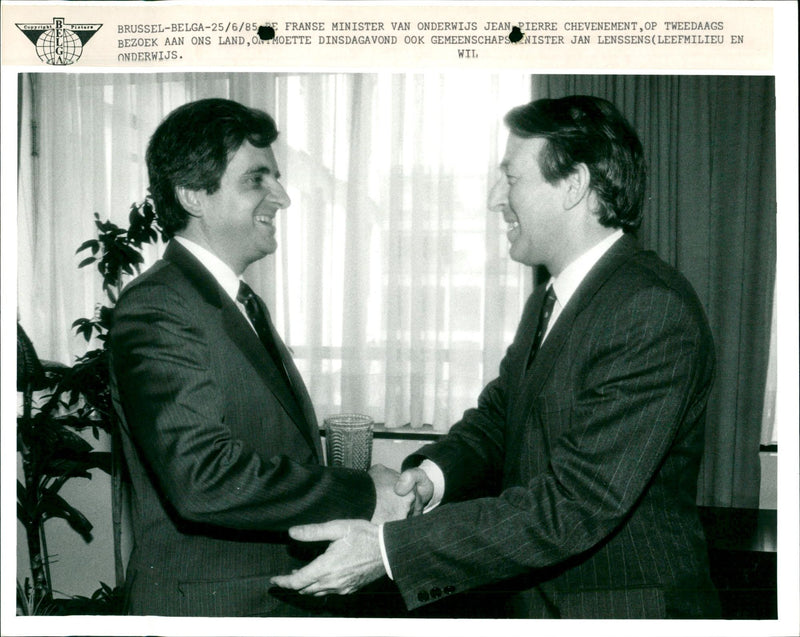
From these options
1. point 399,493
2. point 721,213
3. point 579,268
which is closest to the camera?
point 579,268

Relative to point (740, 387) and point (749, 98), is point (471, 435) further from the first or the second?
point (749, 98)

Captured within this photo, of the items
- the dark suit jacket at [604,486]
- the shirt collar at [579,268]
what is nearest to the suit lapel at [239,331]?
the dark suit jacket at [604,486]

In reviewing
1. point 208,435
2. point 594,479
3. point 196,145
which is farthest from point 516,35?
point 208,435

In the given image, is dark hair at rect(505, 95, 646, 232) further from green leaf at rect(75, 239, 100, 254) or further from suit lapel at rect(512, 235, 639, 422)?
green leaf at rect(75, 239, 100, 254)

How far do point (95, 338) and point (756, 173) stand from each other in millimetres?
1622

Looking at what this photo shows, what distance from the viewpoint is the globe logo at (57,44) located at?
113 centimetres

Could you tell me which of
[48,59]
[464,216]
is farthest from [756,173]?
[48,59]

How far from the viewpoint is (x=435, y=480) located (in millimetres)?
1445

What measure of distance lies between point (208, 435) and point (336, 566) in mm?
345

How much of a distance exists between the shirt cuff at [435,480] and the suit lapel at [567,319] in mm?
340

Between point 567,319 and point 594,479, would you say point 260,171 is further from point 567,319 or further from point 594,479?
point 594,479

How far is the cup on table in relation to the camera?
1499 millimetres

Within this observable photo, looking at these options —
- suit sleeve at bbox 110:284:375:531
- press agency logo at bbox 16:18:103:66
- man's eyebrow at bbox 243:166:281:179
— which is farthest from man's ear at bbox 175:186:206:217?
press agency logo at bbox 16:18:103:66

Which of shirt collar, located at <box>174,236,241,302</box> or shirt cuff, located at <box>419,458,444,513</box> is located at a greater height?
shirt collar, located at <box>174,236,241,302</box>
